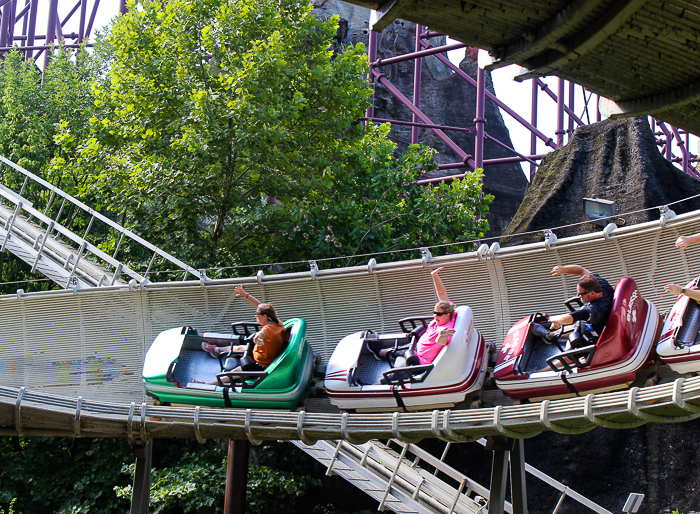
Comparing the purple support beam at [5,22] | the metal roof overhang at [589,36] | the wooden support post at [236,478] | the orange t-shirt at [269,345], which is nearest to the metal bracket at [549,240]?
the metal roof overhang at [589,36]

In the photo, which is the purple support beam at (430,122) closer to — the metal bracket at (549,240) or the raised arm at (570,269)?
the metal bracket at (549,240)

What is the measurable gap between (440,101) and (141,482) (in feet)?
99.0

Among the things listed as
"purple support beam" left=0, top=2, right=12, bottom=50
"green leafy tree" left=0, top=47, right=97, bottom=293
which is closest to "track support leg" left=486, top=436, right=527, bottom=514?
"green leafy tree" left=0, top=47, right=97, bottom=293

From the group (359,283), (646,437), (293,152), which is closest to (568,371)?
(359,283)

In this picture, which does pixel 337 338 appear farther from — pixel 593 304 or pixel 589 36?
pixel 589 36

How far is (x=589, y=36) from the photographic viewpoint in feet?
16.8

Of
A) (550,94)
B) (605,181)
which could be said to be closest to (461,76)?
(550,94)

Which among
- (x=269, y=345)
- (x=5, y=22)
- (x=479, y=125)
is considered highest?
(x=5, y=22)

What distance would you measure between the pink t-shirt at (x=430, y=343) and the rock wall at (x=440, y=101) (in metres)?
24.7

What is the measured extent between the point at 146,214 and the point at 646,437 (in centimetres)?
919

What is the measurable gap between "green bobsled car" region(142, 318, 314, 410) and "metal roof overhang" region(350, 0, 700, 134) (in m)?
3.68

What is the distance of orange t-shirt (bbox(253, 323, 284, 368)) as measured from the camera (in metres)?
7.62

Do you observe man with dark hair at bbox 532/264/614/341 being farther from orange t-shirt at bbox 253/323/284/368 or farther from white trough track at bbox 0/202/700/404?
orange t-shirt at bbox 253/323/284/368

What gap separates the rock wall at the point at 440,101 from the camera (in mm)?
32375
